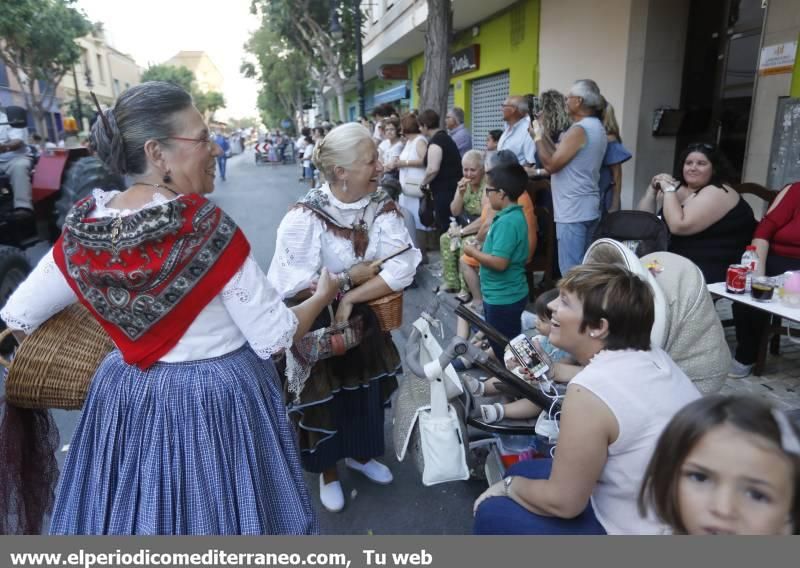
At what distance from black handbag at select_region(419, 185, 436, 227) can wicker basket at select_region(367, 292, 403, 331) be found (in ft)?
13.9

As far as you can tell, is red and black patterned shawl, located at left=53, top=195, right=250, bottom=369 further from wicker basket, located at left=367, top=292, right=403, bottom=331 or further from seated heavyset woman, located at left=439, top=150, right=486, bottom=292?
seated heavyset woman, located at left=439, top=150, right=486, bottom=292

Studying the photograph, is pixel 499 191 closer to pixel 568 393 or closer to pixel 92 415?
pixel 568 393

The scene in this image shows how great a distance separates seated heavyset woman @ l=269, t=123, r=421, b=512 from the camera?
2.21m

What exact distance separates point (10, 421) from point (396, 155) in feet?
21.4

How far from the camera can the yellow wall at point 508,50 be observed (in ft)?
33.1

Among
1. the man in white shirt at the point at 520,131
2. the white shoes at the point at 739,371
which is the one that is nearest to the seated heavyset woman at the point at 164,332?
the white shoes at the point at 739,371

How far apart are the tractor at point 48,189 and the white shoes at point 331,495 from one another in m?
4.59

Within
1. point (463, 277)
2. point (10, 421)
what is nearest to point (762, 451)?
point (10, 421)

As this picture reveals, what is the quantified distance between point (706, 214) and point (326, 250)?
2.66 m

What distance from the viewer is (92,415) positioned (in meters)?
1.53

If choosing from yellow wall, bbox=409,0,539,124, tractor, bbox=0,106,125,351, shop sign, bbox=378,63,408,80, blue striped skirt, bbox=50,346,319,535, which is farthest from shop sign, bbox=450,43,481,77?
blue striped skirt, bbox=50,346,319,535

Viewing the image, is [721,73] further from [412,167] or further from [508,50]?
[508,50]

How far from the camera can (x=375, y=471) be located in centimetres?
283

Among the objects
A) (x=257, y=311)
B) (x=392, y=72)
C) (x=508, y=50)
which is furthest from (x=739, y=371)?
(x=392, y=72)
